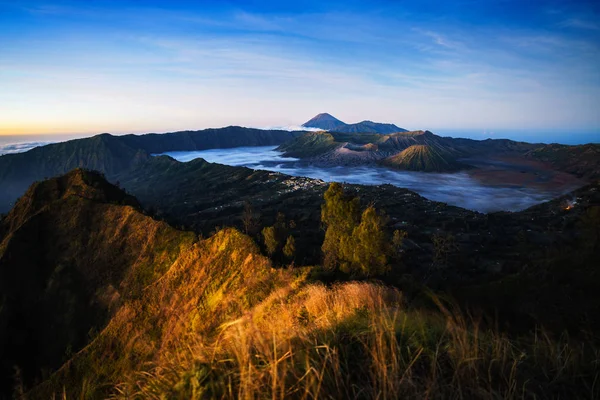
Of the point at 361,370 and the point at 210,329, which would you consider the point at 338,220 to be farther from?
the point at 361,370

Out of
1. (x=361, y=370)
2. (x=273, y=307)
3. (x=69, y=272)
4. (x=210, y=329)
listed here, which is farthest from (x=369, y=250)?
(x=69, y=272)

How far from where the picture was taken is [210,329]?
1442cm

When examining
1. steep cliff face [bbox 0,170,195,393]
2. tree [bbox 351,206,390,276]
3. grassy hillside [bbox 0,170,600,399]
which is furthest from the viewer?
steep cliff face [bbox 0,170,195,393]

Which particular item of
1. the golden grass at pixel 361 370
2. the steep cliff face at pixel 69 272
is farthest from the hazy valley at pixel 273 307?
the steep cliff face at pixel 69 272

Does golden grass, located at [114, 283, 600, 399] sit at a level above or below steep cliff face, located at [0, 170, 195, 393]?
above

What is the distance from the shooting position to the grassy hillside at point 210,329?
268 cm

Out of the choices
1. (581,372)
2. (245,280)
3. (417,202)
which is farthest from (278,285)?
(417,202)

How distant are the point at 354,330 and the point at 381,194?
13219 centimetres

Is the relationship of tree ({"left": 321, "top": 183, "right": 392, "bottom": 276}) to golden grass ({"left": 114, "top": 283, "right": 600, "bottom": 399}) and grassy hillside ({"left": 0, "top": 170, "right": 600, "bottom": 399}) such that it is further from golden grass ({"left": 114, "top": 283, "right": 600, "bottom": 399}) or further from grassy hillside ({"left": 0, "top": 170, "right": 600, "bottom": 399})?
golden grass ({"left": 114, "top": 283, "right": 600, "bottom": 399})

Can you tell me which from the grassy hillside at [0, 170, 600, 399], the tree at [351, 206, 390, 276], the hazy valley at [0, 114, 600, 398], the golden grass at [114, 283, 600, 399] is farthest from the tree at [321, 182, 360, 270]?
the golden grass at [114, 283, 600, 399]

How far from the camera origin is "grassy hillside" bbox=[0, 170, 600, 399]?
2678 millimetres

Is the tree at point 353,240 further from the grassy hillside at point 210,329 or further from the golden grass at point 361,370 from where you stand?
the golden grass at point 361,370

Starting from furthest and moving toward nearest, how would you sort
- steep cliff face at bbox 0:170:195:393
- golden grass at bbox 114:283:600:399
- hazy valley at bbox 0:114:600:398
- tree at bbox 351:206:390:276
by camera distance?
steep cliff face at bbox 0:170:195:393
tree at bbox 351:206:390:276
hazy valley at bbox 0:114:600:398
golden grass at bbox 114:283:600:399

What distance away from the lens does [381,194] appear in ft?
430
